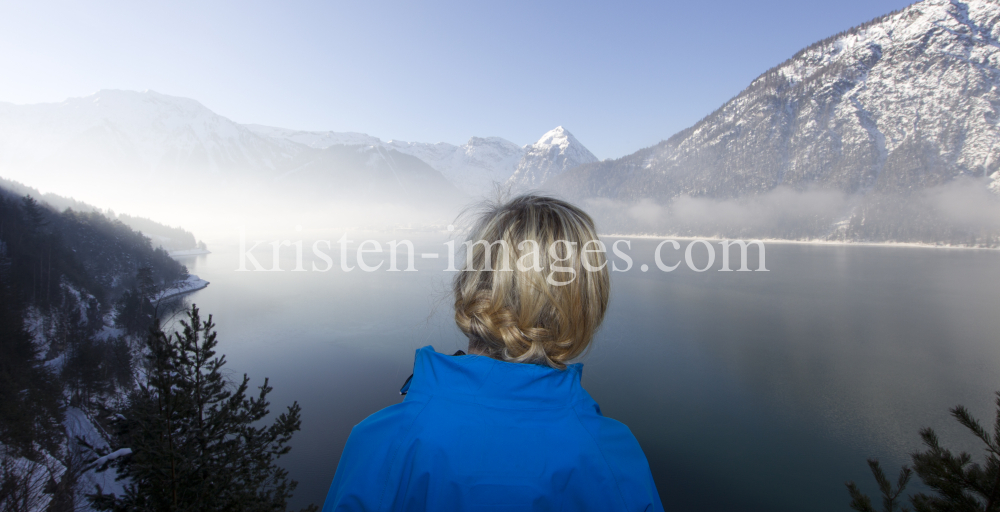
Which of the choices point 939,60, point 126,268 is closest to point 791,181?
point 939,60

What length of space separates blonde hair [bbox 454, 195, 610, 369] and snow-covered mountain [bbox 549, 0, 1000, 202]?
249 ft

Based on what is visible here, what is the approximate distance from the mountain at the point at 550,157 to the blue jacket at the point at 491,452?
109276 mm

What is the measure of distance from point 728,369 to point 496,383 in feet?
41.0

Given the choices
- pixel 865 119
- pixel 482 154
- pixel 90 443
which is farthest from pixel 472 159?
pixel 90 443

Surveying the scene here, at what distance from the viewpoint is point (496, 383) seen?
1.84ft

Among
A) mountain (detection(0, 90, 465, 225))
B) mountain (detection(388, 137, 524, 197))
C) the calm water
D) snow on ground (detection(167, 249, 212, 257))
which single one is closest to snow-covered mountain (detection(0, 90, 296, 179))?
mountain (detection(0, 90, 465, 225))

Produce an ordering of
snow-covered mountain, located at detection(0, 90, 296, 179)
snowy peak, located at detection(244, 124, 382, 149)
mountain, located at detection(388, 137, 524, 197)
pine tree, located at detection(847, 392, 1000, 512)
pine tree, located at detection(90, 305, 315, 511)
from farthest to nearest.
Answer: snowy peak, located at detection(244, 124, 382, 149), mountain, located at detection(388, 137, 524, 197), snow-covered mountain, located at detection(0, 90, 296, 179), pine tree, located at detection(90, 305, 315, 511), pine tree, located at detection(847, 392, 1000, 512)

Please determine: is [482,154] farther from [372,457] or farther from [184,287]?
[372,457]

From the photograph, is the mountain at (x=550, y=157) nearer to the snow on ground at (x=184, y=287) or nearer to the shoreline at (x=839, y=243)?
the shoreline at (x=839, y=243)

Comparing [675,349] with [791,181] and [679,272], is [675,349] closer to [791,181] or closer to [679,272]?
[679,272]

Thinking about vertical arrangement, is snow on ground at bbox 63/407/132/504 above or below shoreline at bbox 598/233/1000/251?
below

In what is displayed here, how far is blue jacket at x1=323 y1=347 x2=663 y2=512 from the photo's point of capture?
0.53 meters

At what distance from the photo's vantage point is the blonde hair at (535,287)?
665mm

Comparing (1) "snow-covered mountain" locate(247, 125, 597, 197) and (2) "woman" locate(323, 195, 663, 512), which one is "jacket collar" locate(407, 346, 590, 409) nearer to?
(2) "woman" locate(323, 195, 663, 512)
